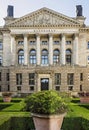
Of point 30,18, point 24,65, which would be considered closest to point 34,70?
point 24,65

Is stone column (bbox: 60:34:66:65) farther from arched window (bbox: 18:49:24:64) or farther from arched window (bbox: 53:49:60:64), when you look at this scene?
arched window (bbox: 18:49:24:64)

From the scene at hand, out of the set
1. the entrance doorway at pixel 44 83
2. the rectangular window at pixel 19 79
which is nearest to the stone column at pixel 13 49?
the rectangular window at pixel 19 79

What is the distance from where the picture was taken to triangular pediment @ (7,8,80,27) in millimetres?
60656

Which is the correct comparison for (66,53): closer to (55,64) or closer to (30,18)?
(55,64)

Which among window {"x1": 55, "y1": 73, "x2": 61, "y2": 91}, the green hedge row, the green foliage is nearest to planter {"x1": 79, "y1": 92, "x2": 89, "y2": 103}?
the green hedge row

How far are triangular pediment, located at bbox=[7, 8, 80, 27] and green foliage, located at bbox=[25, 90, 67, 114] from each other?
4784cm

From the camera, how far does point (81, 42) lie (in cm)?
6322

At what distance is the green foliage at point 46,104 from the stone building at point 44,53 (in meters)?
45.0

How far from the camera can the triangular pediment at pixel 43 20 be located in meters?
60.7

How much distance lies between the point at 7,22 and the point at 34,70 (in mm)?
14055

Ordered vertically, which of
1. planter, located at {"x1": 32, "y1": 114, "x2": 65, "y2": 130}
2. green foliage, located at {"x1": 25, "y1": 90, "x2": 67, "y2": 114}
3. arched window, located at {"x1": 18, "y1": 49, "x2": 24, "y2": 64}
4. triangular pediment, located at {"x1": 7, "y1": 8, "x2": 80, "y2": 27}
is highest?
triangular pediment, located at {"x1": 7, "y1": 8, "x2": 80, "y2": 27}

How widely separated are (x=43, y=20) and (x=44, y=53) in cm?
733

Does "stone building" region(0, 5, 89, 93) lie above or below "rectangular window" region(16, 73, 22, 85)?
above

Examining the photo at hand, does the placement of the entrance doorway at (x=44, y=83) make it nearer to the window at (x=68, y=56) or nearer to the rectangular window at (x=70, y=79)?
the rectangular window at (x=70, y=79)
